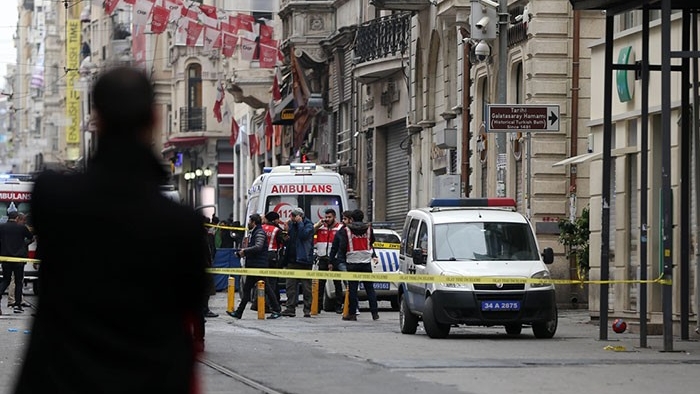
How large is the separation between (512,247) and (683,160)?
8.87ft

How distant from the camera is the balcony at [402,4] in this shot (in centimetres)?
4234

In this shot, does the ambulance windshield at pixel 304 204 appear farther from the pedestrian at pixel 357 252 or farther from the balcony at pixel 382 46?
the balcony at pixel 382 46

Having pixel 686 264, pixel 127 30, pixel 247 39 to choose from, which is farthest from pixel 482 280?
pixel 127 30

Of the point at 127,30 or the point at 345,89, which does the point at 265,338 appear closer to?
the point at 345,89

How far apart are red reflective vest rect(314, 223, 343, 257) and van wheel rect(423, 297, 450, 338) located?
8.39 m

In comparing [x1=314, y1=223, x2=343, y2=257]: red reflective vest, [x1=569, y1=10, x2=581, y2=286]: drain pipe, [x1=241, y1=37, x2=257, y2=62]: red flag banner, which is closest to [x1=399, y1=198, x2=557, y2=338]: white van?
[x1=314, y1=223, x2=343, y2=257]: red reflective vest

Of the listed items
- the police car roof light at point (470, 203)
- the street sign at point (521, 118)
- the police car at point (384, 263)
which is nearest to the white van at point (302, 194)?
the police car at point (384, 263)

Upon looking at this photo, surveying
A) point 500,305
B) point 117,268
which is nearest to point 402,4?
point 500,305

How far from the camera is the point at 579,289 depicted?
32.2 metres

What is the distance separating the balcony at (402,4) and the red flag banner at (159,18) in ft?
16.4

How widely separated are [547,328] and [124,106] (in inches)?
699

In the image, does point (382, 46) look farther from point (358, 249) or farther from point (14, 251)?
point (358, 249)

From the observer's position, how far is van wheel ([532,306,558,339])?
22578 mm

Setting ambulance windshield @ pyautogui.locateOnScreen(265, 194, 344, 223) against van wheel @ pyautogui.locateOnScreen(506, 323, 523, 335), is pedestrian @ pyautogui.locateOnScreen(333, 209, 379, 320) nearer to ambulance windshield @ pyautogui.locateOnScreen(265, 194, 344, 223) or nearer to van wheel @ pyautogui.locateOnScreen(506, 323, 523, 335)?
van wheel @ pyautogui.locateOnScreen(506, 323, 523, 335)
